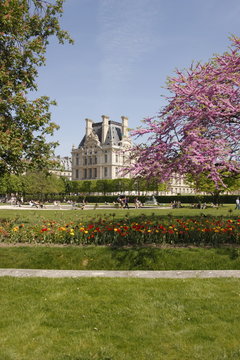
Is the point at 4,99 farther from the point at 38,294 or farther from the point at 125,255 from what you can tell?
the point at 38,294

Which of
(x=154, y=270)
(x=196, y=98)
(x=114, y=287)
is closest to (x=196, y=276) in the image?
(x=154, y=270)

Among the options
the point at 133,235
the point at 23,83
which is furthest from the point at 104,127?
the point at 133,235

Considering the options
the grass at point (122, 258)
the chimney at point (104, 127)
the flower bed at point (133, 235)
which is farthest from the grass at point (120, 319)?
the chimney at point (104, 127)

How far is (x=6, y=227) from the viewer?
10508mm

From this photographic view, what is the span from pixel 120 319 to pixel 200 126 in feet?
24.6

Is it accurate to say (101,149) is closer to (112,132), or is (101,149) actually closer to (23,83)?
(112,132)

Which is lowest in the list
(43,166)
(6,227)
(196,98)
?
(6,227)

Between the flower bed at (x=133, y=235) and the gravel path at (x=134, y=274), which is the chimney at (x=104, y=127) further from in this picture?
the gravel path at (x=134, y=274)

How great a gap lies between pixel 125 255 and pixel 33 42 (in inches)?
406

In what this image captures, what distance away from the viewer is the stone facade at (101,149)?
361ft

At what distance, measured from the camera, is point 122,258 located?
8016 millimetres

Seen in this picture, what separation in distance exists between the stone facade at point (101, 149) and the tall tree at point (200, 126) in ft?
310

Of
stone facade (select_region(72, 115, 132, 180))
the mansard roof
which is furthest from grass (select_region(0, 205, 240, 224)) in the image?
the mansard roof

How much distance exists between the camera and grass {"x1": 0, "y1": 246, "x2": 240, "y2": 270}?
7.71 meters
